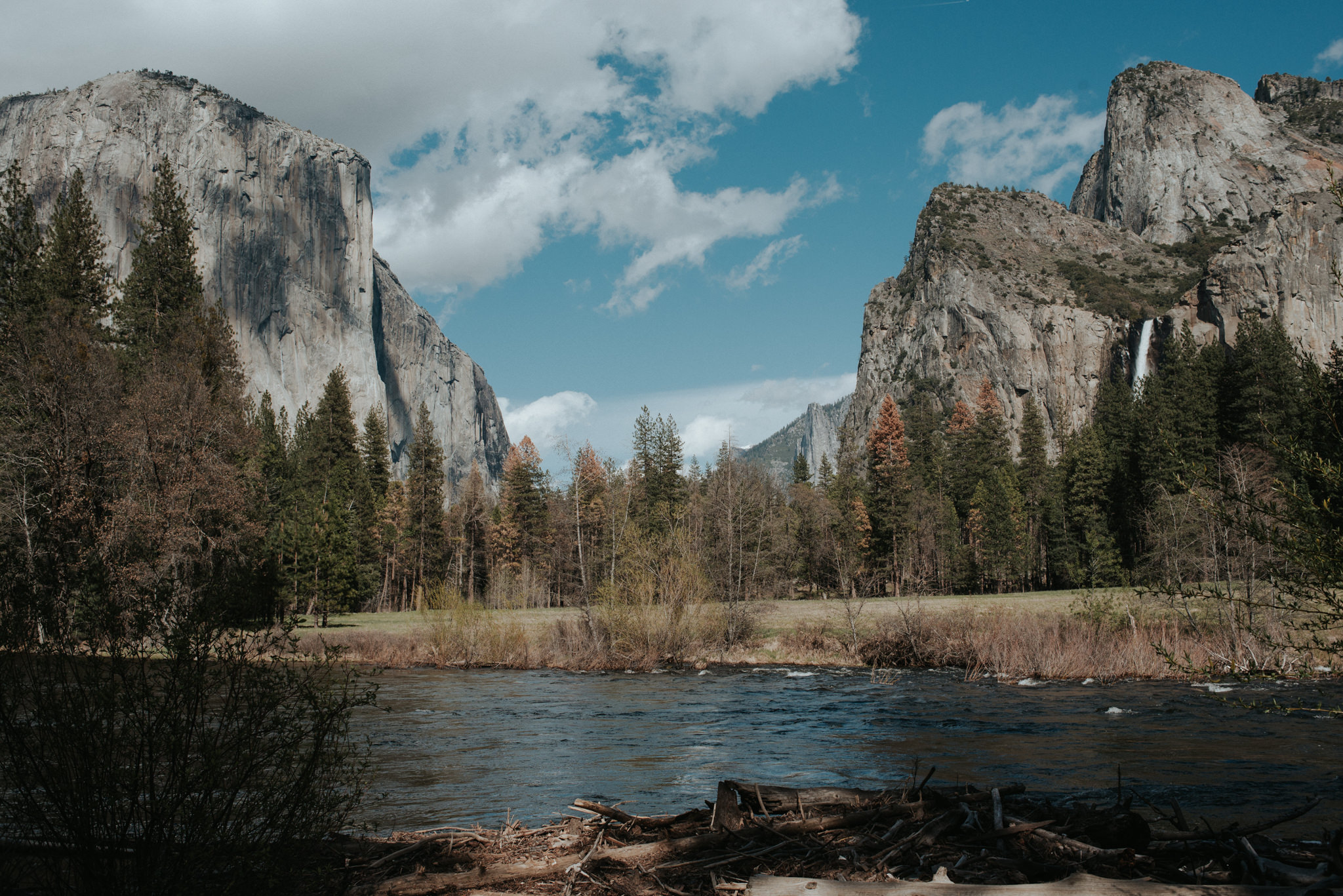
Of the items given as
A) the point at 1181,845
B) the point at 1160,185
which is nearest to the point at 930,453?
the point at 1181,845

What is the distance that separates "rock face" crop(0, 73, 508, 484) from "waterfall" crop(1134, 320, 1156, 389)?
118943 millimetres

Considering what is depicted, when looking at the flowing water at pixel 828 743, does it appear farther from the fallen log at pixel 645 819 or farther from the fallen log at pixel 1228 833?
the fallen log at pixel 1228 833

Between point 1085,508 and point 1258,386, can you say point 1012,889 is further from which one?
point 1085,508

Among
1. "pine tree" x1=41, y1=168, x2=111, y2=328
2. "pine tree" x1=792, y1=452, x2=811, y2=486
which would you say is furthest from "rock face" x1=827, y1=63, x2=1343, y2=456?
"pine tree" x1=41, y1=168, x2=111, y2=328

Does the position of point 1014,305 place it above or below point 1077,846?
above

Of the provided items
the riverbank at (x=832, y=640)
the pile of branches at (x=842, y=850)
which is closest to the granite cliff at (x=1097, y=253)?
the riverbank at (x=832, y=640)

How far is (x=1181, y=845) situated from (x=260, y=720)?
229 inches

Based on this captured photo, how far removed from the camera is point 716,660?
32.9m

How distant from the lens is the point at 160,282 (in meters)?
40.3

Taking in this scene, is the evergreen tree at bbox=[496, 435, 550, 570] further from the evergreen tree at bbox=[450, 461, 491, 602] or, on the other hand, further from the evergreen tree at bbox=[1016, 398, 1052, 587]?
the evergreen tree at bbox=[1016, 398, 1052, 587]

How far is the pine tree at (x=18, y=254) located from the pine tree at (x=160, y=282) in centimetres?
373

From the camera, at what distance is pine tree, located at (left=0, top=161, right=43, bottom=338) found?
35.0 meters

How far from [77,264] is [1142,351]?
144 m

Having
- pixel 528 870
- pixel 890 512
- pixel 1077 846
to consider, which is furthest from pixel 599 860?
pixel 890 512
